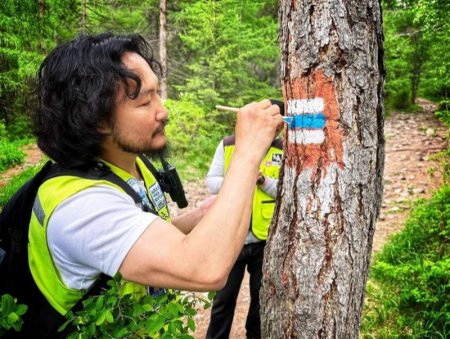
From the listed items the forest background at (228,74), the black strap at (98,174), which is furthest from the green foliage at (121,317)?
the forest background at (228,74)

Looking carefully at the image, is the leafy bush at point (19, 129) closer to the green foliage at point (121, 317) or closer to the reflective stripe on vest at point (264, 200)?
the reflective stripe on vest at point (264, 200)

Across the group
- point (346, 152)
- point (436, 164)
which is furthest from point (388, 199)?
point (346, 152)

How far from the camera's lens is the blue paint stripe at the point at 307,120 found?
168cm

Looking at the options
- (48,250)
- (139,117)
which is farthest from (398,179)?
(48,250)

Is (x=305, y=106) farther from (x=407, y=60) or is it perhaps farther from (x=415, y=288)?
(x=407, y=60)

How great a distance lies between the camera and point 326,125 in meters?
1.67

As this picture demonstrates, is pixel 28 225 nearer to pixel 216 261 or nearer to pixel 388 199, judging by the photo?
pixel 216 261

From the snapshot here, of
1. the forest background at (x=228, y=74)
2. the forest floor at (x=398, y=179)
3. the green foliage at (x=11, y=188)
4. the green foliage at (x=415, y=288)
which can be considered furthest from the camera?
the green foliage at (x=11, y=188)

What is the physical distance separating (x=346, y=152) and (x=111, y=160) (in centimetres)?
114

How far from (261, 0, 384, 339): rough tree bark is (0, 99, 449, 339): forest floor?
2461 millimetres

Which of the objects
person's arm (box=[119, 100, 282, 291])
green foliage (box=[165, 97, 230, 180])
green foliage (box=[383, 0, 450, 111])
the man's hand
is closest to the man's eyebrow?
the man's hand

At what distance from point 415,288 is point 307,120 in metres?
2.50

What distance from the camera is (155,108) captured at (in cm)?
167

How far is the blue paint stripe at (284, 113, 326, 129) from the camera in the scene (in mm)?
1676
